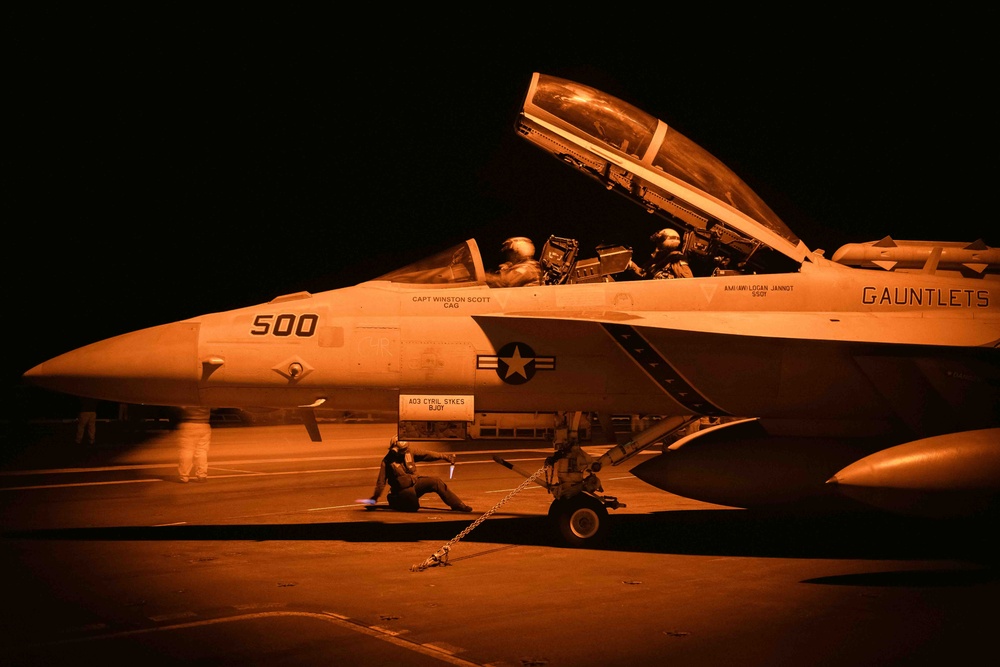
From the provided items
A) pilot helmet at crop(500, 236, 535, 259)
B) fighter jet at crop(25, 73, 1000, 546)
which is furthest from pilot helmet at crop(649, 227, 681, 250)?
pilot helmet at crop(500, 236, 535, 259)

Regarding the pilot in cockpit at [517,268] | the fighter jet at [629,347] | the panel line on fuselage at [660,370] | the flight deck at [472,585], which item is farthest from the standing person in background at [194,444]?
the panel line on fuselage at [660,370]

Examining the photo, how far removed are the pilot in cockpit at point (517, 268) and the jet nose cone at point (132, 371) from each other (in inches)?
114

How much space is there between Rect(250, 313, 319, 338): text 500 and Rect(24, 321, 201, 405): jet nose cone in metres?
0.56

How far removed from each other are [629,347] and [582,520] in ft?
5.46

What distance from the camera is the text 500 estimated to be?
26.9 ft

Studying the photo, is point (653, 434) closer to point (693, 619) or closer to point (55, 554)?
point (693, 619)

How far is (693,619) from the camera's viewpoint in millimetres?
5559

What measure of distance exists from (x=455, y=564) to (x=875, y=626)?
328 cm

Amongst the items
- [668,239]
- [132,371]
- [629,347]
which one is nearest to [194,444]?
[132,371]

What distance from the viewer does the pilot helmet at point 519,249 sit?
8727 millimetres

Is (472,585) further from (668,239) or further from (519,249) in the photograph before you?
(668,239)

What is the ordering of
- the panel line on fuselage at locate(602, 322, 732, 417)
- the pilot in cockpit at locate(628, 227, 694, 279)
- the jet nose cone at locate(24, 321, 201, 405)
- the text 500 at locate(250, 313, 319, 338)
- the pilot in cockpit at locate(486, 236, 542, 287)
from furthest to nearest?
1. the pilot in cockpit at locate(628, 227, 694, 279)
2. the pilot in cockpit at locate(486, 236, 542, 287)
3. the text 500 at locate(250, 313, 319, 338)
4. the panel line on fuselage at locate(602, 322, 732, 417)
5. the jet nose cone at locate(24, 321, 201, 405)

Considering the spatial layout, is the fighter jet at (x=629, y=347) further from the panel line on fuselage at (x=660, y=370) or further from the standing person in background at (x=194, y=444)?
the standing person in background at (x=194, y=444)

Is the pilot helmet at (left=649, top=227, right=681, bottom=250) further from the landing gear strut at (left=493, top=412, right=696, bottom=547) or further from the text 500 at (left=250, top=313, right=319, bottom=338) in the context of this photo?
the text 500 at (left=250, top=313, right=319, bottom=338)
